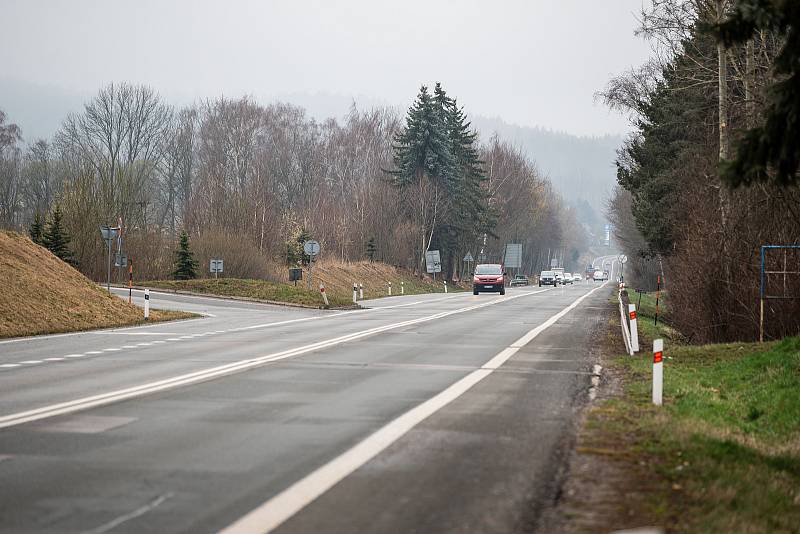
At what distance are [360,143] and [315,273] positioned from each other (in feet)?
134

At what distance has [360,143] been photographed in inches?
3935

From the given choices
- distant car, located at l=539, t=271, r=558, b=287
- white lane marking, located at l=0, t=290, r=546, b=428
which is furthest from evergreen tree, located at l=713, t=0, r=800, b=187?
distant car, located at l=539, t=271, r=558, b=287

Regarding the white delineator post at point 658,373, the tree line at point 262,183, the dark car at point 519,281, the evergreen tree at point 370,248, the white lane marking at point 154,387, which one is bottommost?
the white lane marking at point 154,387

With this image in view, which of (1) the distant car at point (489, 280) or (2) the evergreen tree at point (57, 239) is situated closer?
(2) the evergreen tree at point (57, 239)

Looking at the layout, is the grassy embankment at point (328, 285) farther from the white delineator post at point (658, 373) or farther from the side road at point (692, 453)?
the white delineator post at point (658, 373)

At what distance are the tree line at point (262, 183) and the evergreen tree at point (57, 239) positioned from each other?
6.80 feet

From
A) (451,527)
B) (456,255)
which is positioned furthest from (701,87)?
(456,255)

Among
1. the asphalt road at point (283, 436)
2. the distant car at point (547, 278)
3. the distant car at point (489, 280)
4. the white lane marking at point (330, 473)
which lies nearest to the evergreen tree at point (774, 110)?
the asphalt road at point (283, 436)

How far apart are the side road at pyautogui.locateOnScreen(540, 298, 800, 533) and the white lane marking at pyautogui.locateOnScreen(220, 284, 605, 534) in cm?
165

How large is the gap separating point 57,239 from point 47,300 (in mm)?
23914

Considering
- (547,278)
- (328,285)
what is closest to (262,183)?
(328,285)

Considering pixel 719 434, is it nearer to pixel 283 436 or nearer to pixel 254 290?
pixel 283 436

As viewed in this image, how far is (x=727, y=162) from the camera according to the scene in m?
8.22

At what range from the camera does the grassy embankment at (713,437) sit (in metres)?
6.00
